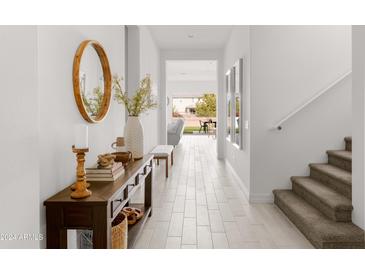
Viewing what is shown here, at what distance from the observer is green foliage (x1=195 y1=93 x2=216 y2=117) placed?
17797 millimetres

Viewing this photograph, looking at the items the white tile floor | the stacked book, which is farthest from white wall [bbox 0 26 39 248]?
the white tile floor

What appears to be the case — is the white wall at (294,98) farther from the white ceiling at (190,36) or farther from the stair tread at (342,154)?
the white ceiling at (190,36)

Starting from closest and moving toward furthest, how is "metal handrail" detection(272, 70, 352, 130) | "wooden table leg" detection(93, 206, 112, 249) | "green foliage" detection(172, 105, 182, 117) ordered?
"wooden table leg" detection(93, 206, 112, 249) → "metal handrail" detection(272, 70, 352, 130) → "green foliage" detection(172, 105, 182, 117)

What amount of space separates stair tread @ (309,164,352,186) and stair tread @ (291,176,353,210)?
0.15 metres

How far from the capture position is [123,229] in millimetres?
2309

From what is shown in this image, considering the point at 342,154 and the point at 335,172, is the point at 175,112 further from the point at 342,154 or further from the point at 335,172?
the point at 335,172

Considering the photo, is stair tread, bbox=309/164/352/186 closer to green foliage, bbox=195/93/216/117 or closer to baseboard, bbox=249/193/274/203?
baseboard, bbox=249/193/274/203

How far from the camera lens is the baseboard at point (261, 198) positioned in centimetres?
409

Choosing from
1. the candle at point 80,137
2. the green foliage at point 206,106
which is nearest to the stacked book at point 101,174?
the candle at point 80,137

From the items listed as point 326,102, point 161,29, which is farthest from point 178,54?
point 326,102

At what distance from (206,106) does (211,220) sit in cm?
1529

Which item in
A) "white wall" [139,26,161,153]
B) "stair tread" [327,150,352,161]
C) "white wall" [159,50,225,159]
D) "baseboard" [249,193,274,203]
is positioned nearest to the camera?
"stair tread" [327,150,352,161]

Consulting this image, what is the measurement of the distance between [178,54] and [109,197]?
689 cm

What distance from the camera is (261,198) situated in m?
4.10
